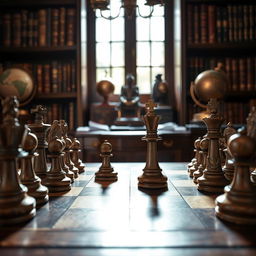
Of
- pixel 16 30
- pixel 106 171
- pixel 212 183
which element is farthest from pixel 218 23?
pixel 212 183

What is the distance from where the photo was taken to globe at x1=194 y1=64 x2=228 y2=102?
292cm

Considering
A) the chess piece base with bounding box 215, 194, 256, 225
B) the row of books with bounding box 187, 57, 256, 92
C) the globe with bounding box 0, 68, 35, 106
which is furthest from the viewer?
the row of books with bounding box 187, 57, 256, 92

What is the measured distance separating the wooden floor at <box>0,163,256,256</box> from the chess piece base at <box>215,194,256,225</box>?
23 millimetres

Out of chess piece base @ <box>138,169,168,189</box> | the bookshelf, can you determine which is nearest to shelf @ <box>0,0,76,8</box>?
the bookshelf

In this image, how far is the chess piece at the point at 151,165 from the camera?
1.12m

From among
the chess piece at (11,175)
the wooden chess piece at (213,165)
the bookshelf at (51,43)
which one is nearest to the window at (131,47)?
the bookshelf at (51,43)

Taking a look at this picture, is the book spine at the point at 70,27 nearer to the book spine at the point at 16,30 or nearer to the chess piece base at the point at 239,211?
the book spine at the point at 16,30

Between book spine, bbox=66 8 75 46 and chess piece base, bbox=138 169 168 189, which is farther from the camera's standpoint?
book spine, bbox=66 8 75 46

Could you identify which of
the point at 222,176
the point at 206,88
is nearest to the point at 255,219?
the point at 222,176

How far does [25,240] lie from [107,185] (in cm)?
57

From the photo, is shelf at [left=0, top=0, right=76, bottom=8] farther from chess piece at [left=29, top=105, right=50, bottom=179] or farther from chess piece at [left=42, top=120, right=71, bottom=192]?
chess piece at [left=42, top=120, right=71, bottom=192]

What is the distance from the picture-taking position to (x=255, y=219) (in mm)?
708

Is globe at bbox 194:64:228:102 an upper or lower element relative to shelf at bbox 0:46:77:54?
lower

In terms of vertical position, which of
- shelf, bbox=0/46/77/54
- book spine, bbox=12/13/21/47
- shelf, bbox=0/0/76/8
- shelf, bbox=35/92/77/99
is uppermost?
shelf, bbox=0/0/76/8
